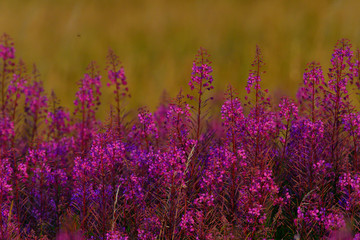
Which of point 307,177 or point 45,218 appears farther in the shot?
point 45,218

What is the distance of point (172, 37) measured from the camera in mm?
6480

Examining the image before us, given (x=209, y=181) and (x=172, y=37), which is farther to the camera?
(x=172, y=37)

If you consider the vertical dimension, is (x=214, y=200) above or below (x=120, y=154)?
below

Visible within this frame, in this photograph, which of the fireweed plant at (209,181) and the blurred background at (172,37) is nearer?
the fireweed plant at (209,181)

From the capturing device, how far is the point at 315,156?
4.19 metres

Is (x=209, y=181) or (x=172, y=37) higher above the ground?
(x=172, y=37)

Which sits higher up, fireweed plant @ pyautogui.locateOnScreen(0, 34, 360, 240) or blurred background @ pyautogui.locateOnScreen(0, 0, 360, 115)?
blurred background @ pyautogui.locateOnScreen(0, 0, 360, 115)

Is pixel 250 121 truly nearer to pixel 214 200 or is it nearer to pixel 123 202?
pixel 214 200

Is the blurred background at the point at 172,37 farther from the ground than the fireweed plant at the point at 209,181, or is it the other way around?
the blurred background at the point at 172,37

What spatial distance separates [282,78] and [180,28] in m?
1.48

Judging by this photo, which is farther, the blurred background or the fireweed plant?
the blurred background

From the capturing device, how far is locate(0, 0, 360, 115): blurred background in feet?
19.9

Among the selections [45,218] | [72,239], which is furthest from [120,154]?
[45,218]

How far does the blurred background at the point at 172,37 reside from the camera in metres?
6.06
